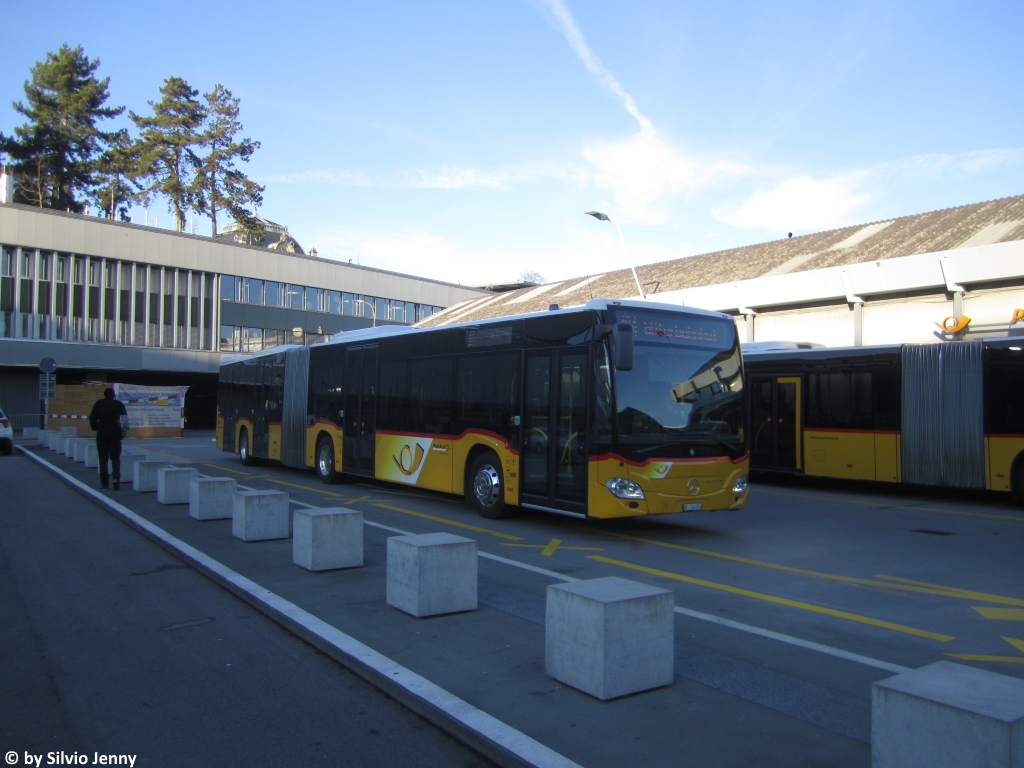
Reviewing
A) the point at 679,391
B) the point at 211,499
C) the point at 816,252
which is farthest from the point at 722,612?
the point at 816,252

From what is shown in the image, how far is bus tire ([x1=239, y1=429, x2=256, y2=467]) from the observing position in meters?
22.6

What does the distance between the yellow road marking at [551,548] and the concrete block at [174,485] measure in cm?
660

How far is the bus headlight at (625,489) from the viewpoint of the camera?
10.1 metres

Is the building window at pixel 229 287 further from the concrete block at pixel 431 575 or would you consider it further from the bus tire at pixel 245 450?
the concrete block at pixel 431 575

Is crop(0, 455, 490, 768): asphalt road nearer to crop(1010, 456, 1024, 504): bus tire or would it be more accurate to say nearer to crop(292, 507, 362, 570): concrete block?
crop(292, 507, 362, 570): concrete block

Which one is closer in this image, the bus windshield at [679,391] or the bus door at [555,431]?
the bus windshield at [679,391]

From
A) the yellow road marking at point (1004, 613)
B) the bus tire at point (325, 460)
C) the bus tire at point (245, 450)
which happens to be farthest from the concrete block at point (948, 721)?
the bus tire at point (245, 450)

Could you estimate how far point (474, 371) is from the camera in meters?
12.8

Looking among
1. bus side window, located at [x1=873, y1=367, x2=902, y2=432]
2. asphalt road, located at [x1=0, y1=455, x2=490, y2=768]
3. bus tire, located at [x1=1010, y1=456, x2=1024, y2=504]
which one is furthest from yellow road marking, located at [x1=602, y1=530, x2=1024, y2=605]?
bus side window, located at [x1=873, y1=367, x2=902, y2=432]

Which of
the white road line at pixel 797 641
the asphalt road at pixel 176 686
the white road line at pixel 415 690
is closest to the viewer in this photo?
the white road line at pixel 415 690

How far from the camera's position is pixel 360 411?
1652 centimetres

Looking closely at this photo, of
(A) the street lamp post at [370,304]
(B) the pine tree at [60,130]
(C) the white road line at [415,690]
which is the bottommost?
(C) the white road line at [415,690]

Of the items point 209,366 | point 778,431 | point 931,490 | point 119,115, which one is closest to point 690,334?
point 778,431

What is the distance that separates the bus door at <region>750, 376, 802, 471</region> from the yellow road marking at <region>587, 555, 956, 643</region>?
10009 mm
